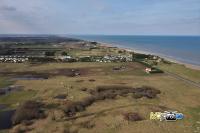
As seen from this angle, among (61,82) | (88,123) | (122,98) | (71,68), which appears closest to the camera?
(88,123)

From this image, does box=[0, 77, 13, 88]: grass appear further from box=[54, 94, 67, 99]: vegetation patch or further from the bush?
the bush

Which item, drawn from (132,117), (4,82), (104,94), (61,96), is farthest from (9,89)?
(132,117)

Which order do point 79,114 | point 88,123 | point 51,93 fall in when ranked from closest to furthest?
1. point 88,123
2. point 79,114
3. point 51,93

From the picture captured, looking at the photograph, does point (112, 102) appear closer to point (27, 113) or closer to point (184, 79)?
point (27, 113)

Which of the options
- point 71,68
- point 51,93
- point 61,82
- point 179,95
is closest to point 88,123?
point 51,93

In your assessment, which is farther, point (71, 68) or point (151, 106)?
point (71, 68)

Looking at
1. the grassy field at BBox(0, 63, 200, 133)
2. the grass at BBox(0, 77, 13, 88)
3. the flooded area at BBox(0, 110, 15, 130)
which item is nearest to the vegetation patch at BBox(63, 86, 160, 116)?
the grassy field at BBox(0, 63, 200, 133)

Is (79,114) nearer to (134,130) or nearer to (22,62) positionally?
(134,130)

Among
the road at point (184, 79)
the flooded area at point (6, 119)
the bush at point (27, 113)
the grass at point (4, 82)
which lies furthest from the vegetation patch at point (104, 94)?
the grass at point (4, 82)

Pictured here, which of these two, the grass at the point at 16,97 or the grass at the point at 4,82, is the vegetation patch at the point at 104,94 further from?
the grass at the point at 4,82
